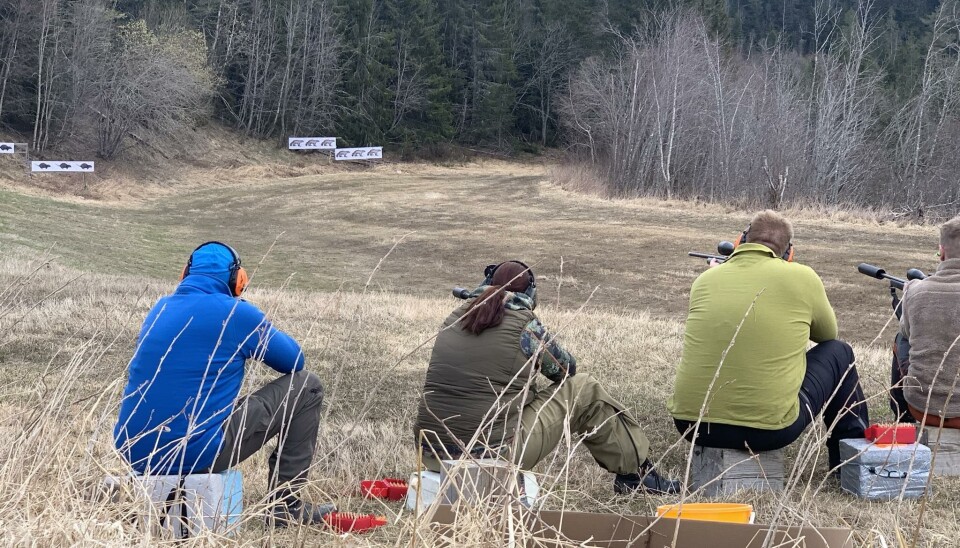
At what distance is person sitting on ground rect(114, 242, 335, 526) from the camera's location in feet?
12.7

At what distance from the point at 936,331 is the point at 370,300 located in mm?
8231

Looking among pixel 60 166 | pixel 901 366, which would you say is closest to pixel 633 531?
pixel 901 366

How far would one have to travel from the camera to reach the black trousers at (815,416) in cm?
483

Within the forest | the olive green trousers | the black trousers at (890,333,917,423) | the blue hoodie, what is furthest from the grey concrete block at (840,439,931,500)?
the forest

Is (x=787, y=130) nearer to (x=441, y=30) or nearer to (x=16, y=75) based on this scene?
(x=16, y=75)

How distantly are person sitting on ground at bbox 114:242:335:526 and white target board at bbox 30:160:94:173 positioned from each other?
35548 mm

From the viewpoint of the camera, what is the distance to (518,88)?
69.8m

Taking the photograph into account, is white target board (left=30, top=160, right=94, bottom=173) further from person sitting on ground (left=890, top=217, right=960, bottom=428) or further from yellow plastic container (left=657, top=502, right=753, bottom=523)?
yellow plastic container (left=657, top=502, right=753, bottom=523)

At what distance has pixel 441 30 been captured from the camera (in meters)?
68.1

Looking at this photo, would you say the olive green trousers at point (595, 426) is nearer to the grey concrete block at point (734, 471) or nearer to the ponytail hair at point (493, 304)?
the grey concrete block at point (734, 471)

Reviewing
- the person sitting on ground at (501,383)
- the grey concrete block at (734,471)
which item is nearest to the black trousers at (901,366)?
the grey concrete block at (734,471)

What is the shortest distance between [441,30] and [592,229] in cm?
4523

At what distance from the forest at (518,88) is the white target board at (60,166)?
396cm

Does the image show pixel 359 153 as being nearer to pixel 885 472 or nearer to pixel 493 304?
pixel 493 304
